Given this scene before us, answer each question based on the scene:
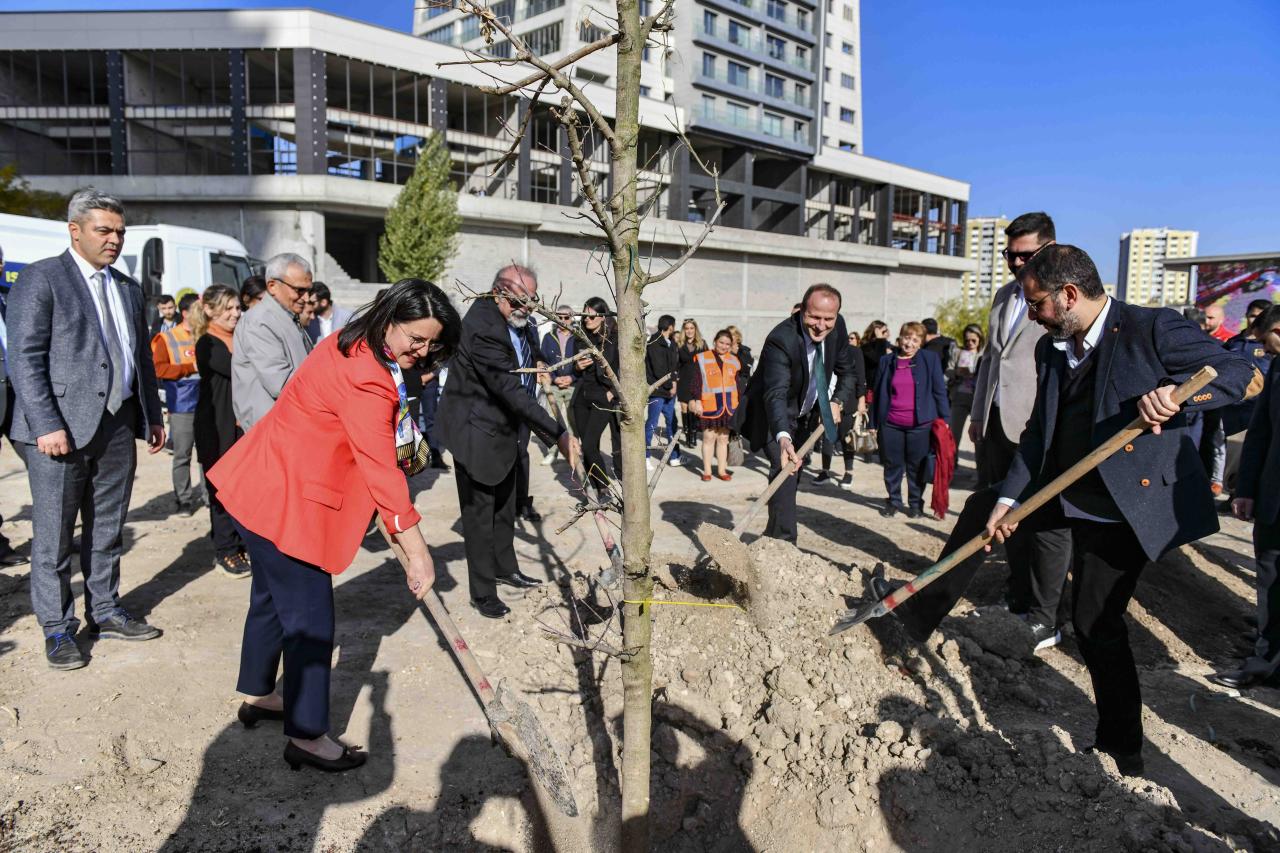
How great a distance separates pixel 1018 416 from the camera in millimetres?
4418

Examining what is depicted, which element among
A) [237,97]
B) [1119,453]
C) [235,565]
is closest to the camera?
[1119,453]

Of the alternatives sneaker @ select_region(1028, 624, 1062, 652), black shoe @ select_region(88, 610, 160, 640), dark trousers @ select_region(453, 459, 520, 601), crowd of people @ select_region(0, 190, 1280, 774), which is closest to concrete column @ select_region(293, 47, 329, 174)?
crowd of people @ select_region(0, 190, 1280, 774)

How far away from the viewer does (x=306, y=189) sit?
2617 cm

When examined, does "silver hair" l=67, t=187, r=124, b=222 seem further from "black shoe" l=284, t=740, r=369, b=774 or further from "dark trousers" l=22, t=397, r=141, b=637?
"black shoe" l=284, t=740, r=369, b=774

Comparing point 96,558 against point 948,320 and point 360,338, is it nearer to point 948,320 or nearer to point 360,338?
point 360,338

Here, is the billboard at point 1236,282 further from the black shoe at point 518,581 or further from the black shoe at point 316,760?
the black shoe at point 316,760

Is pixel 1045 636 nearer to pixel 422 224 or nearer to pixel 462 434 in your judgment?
pixel 462 434

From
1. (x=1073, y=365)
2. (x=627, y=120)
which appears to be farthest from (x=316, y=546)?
(x=1073, y=365)

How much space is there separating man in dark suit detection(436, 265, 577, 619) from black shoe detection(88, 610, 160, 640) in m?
1.58

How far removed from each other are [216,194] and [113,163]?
521 cm

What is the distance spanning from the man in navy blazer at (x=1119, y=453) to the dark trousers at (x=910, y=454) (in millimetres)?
4268

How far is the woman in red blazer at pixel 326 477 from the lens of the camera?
8.72 ft

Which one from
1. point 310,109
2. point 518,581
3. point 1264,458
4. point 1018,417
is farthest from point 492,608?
point 310,109

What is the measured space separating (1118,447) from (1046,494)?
11.3 inches
